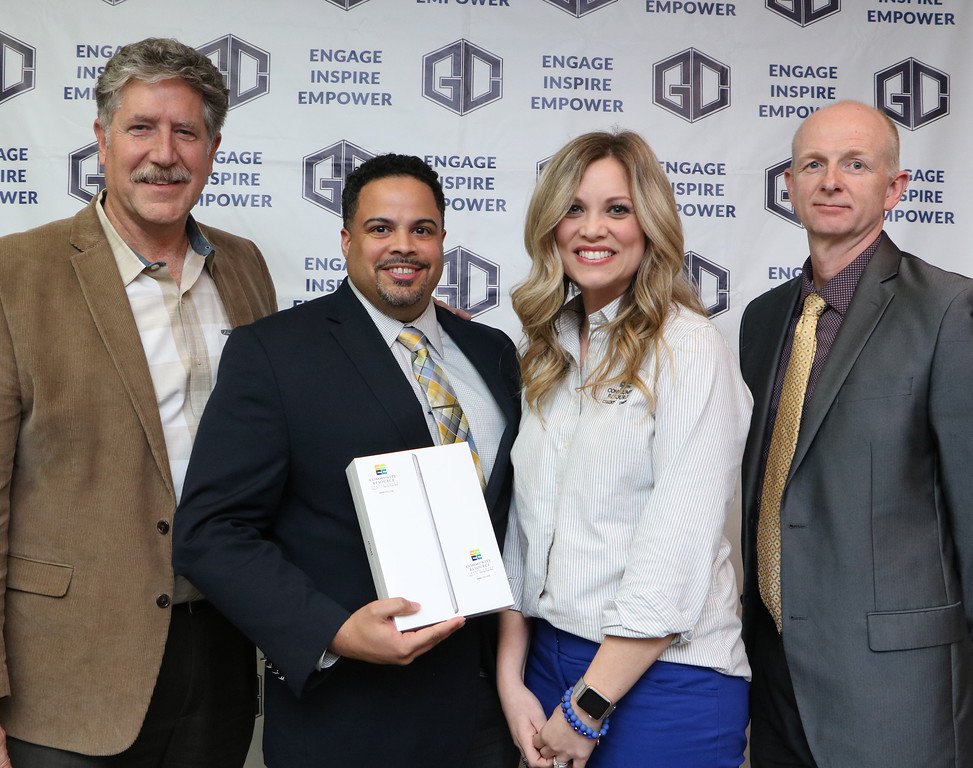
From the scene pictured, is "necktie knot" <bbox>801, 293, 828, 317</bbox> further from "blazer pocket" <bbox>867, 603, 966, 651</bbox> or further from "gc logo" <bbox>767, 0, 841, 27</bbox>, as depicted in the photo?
"gc logo" <bbox>767, 0, 841, 27</bbox>

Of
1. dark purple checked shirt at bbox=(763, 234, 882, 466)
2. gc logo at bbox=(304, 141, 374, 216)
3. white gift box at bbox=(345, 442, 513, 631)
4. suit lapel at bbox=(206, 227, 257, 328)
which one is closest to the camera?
white gift box at bbox=(345, 442, 513, 631)

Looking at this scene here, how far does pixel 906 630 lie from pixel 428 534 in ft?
3.39

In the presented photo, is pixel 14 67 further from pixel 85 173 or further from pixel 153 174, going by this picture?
pixel 153 174

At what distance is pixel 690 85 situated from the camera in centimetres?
296

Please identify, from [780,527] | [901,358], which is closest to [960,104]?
[901,358]

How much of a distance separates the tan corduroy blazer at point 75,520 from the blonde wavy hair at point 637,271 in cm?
88

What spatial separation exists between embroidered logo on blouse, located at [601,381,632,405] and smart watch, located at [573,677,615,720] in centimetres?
53

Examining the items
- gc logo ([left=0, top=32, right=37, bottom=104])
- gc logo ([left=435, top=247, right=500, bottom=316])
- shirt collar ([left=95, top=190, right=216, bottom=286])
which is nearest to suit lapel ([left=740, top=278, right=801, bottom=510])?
gc logo ([left=435, top=247, right=500, bottom=316])

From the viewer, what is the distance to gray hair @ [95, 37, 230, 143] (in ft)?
6.56

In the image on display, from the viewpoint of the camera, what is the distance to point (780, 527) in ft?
6.36

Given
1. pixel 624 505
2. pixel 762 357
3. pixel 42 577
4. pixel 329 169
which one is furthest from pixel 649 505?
pixel 329 169

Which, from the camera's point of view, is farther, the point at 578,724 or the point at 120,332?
the point at 120,332

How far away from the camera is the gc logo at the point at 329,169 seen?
2844 mm

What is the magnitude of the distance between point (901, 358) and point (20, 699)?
201 cm
